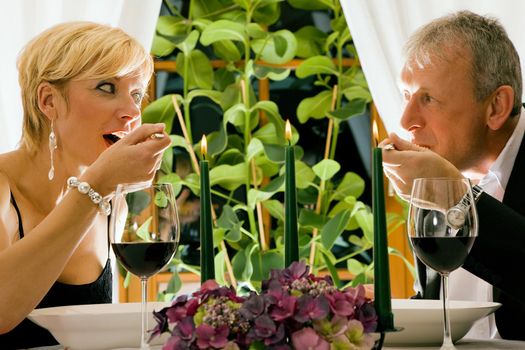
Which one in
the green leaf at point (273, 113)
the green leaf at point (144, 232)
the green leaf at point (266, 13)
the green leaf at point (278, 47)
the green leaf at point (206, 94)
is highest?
the green leaf at point (266, 13)

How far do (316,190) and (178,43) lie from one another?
791 millimetres

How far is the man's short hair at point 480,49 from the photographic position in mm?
1887

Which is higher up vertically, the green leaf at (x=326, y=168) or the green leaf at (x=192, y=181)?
the green leaf at (x=326, y=168)

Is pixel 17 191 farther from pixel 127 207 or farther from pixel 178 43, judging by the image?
pixel 178 43

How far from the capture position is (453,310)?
3.53 ft

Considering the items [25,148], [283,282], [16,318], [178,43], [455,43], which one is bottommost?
[16,318]

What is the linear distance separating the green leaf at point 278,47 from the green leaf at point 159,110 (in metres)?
0.39

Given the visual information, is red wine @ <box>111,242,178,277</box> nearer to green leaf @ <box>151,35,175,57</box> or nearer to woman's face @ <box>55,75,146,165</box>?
woman's face @ <box>55,75,146,165</box>

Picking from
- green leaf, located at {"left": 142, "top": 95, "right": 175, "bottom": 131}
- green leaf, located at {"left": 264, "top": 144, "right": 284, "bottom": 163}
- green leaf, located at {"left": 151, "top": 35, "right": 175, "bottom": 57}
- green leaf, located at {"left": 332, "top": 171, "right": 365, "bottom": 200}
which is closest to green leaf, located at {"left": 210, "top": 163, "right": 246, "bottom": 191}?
green leaf, located at {"left": 264, "top": 144, "right": 284, "bottom": 163}

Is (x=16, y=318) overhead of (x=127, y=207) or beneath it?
beneath

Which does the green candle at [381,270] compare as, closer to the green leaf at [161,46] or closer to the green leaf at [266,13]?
the green leaf at [161,46]

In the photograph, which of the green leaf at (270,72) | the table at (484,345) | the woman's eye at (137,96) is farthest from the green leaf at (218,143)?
the table at (484,345)

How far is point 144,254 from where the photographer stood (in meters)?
0.96

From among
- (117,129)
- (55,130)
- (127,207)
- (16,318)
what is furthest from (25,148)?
(127,207)
